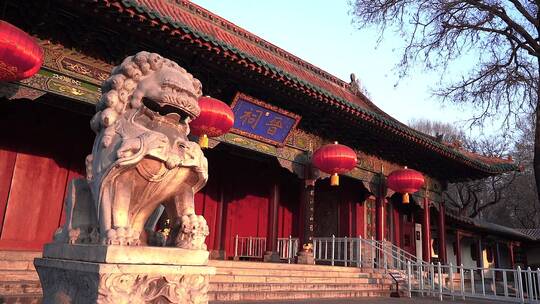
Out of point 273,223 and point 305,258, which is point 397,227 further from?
point 305,258

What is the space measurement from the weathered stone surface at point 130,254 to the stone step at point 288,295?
117 inches

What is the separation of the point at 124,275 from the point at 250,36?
30.6 feet

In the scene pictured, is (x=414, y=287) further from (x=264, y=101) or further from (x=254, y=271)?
(x=264, y=101)

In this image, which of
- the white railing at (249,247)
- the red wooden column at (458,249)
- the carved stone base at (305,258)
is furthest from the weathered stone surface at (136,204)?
the red wooden column at (458,249)

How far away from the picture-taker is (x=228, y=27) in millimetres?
10148

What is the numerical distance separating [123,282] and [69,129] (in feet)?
19.1

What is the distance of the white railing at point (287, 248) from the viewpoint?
29.6 feet

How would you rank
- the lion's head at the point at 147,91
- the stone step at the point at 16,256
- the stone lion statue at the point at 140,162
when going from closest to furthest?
the stone lion statue at the point at 140,162 < the lion's head at the point at 147,91 < the stone step at the point at 16,256

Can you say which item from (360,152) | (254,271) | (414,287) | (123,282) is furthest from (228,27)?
(123,282)

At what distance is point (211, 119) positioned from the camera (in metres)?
5.58

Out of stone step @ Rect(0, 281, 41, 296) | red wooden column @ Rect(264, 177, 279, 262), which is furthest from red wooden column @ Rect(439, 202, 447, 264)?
stone step @ Rect(0, 281, 41, 296)

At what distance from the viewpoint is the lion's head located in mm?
2373

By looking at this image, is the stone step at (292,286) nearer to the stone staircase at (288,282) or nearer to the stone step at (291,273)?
the stone staircase at (288,282)

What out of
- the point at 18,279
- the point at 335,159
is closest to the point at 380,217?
the point at 335,159
